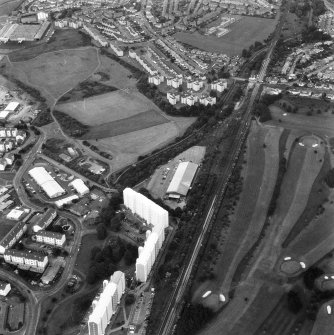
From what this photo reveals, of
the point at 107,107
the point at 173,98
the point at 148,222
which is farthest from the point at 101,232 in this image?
the point at 173,98

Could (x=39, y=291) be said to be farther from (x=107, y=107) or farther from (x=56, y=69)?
(x=56, y=69)

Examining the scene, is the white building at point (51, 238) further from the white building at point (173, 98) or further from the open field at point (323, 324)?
the white building at point (173, 98)

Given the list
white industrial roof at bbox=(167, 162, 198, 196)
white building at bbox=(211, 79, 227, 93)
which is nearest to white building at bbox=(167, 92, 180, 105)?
white building at bbox=(211, 79, 227, 93)

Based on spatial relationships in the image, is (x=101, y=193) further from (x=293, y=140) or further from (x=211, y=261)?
(x=293, y=140)

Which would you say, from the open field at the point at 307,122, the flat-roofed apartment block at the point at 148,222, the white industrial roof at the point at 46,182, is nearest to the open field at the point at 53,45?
the white industrial roof at the point at 46,182

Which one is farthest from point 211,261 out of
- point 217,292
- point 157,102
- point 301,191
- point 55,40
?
point 55,40

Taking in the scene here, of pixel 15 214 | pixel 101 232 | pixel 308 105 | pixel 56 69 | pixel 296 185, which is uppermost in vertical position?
pixel 308 105
